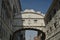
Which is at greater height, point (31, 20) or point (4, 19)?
point (4, 19)

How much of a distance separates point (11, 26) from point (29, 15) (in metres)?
3.21

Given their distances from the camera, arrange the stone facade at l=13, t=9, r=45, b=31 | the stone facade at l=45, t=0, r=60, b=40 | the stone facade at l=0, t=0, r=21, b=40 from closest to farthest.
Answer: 1. the stone facade at l=0, t=0, r=21, b=40
2. the stone facade at l=45, t=0, r=60, b=40
3. the stone facade at l=13, t=9, r=45, b=31

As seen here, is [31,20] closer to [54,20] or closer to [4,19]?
[54,20]

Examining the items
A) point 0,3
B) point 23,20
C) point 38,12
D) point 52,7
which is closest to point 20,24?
point 23,20

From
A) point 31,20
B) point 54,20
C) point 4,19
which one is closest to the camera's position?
point 4,19

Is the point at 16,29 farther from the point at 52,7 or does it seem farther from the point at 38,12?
the point at 52,7

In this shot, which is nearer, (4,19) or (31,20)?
(4,19)

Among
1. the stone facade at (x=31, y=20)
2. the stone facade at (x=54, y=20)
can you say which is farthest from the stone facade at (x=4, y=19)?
the stone facade at (x=54, y=20)

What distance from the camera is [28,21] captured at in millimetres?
24875

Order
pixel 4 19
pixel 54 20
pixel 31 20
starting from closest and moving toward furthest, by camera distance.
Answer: pixel 4 19 → pixel 54 20 → pixel 31 20

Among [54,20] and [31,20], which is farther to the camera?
[31,20]

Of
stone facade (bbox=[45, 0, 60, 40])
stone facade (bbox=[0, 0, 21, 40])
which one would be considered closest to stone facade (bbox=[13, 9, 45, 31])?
stone facade (bbox=[45, 0, 60, 40])

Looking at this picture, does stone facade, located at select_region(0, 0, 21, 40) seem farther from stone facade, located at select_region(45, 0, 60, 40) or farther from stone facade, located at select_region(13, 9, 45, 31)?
stone facade, located at select_region(45, 0, 60, 40)

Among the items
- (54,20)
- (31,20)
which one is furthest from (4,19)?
(31,20)
